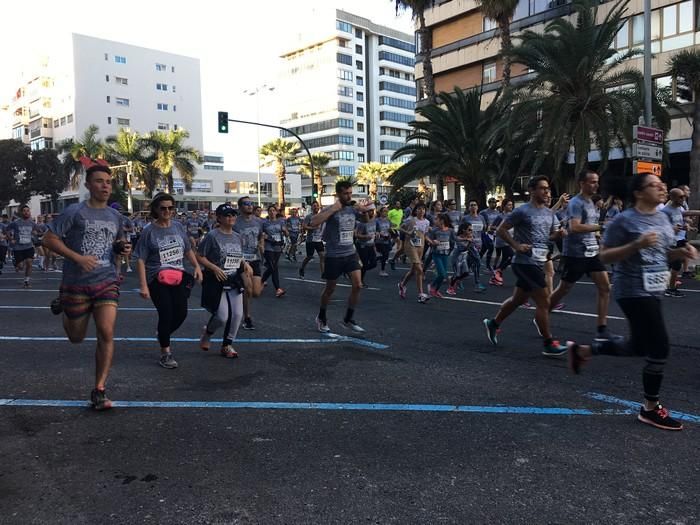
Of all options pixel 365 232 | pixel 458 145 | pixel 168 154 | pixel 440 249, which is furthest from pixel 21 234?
pixel 168 154

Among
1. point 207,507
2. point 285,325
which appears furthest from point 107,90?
point 207,507

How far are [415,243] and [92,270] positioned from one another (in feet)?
23.8

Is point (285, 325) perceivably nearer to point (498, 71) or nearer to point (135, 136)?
point (498, 71)

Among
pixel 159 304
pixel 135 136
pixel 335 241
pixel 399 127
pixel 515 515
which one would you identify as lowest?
pixel 515 515

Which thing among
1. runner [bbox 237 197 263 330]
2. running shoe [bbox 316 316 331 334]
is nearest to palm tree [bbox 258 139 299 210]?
runner [bbox 237 197 263 330]

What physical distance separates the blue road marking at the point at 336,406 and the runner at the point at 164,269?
1.13 metres

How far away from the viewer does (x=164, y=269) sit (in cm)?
563

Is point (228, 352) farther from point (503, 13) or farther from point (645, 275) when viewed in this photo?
point (503, 13)

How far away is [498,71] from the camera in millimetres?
37656

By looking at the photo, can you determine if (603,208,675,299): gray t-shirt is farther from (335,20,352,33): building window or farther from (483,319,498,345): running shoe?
(335,20,352,33): building window

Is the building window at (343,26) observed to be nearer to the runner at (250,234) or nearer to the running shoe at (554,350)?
the runner at (250,234)

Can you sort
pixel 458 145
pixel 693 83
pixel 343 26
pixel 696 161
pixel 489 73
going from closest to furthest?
pixel 693 83 → pixel 696 161 → pixel 458 145 → pixel 489 73 → pixel 343 26

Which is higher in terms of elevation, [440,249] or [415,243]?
[415,243]

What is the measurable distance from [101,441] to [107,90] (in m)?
82.2
